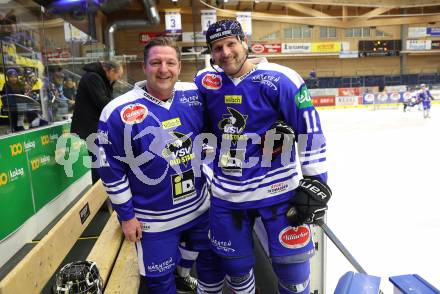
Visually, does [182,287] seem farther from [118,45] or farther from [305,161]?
[118,45]

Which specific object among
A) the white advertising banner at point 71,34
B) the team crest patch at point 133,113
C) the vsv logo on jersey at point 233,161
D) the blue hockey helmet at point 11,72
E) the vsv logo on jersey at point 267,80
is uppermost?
the white advertising banner at point 71,34

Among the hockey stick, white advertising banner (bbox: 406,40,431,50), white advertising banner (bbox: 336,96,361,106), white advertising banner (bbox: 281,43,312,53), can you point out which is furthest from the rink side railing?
the hockey stick

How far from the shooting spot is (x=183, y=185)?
6.14 ft

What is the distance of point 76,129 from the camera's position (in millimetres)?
3406

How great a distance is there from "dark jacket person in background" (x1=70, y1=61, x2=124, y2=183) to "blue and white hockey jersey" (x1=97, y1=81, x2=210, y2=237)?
1.65 metres

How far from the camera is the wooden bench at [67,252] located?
5.30 ft

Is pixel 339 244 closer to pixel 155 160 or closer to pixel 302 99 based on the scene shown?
pixel 302 99

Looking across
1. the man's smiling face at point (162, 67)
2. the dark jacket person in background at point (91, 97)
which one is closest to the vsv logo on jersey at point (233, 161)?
the man's smiling face at point (162, 67)

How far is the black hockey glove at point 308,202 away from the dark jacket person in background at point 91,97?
2185 millimetres

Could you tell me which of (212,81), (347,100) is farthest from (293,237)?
(347,100)

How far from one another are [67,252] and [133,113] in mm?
1116

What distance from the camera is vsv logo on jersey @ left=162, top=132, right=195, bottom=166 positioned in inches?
71.1

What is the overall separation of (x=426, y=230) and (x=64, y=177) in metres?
3.44

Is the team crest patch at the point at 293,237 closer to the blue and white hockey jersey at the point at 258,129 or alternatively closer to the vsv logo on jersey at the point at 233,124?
the blue and white hockey jersey at the point at 258,129
